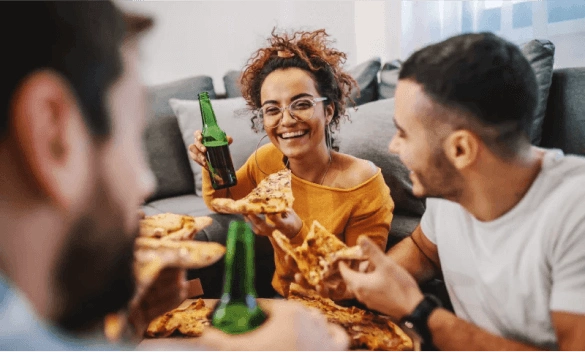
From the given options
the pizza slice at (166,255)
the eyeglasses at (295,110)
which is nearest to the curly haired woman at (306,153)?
the eyeglasses at (295,110)

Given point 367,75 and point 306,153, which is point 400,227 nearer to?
point 306,153

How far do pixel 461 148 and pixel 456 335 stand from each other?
0.25 meters

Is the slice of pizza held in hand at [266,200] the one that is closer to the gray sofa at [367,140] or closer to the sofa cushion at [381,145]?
the gray sofa at [367,140]

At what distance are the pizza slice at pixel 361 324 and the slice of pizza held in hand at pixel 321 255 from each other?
4cm

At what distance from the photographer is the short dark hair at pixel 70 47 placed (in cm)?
38

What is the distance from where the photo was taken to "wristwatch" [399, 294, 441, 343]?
1.93ft

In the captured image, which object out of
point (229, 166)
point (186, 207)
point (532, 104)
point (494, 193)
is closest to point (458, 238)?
point (494, 193)

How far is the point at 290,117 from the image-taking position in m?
0.72

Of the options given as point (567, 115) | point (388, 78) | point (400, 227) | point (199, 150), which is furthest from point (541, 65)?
point (199, 150)

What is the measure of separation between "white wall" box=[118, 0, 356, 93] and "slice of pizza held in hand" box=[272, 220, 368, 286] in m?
0.34

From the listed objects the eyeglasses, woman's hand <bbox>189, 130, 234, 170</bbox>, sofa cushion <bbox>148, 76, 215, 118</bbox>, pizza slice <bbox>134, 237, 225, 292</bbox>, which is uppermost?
sofa cushion <bbox>148, 76, 215, 118</bbox>

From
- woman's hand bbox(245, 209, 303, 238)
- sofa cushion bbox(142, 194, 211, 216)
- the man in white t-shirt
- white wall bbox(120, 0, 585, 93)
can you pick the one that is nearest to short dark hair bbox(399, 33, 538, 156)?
the man in white t-shirt

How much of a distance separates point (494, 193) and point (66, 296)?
511 mm

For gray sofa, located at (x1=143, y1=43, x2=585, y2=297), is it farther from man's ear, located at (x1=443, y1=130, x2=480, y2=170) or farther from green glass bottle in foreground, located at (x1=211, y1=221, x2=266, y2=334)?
man's ear, located at (x1=443, y1=130, x2=480, y2=170)
